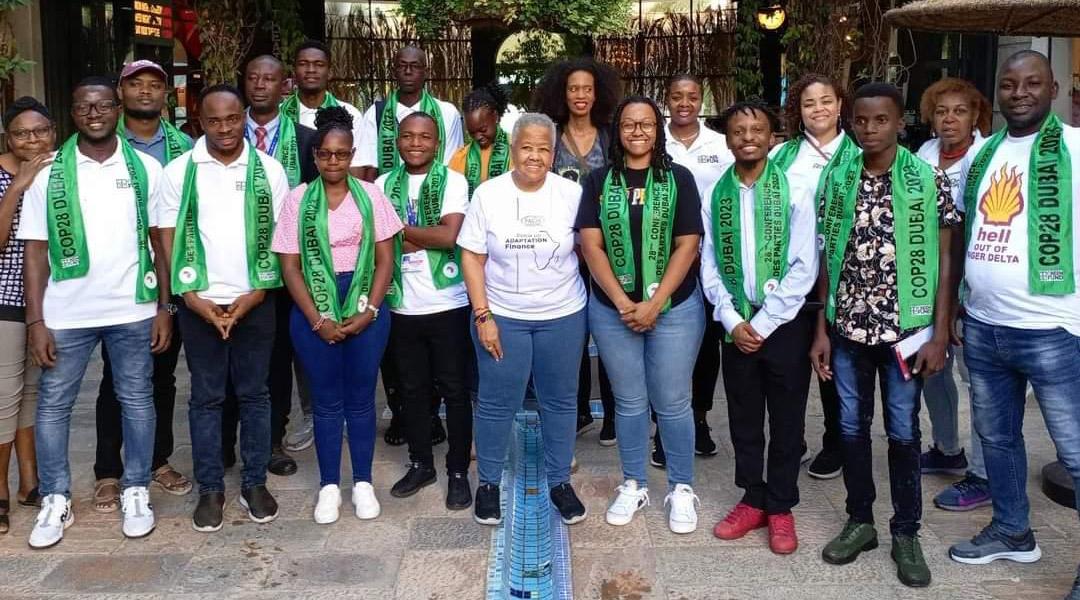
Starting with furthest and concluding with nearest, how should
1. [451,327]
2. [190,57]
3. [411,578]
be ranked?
[190,57]
[451,327]
[411,578]

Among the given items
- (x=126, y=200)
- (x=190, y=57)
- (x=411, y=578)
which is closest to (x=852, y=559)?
(x=411, y=578)

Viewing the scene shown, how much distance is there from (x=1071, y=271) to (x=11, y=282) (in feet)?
13.1

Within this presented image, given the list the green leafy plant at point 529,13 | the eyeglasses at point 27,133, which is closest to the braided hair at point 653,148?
the eyeglasses at point 27,133

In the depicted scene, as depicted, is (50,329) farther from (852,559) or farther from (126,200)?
(852,559)

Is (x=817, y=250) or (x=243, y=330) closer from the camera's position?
(x=817, y=250)

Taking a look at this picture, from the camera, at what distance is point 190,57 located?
390 inches

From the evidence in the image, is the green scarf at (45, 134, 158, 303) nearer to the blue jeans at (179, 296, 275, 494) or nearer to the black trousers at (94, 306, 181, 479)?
the blue jeans at (179, 296, 275, 494)

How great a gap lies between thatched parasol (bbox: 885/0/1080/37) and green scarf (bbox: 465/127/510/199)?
202cm

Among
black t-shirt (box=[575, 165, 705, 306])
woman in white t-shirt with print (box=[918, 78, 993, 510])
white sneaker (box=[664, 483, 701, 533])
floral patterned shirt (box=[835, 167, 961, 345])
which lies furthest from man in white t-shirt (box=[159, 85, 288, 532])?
woman in white t-shirt with print (box=[918, 78, 993, 510])

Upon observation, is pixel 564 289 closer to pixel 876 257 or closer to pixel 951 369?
pixel 876 257

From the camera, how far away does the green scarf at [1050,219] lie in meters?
3.40

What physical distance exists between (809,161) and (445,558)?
2.31 metres

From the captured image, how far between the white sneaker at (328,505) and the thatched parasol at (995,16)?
342 cm

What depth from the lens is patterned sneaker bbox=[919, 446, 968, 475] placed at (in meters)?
4.79
